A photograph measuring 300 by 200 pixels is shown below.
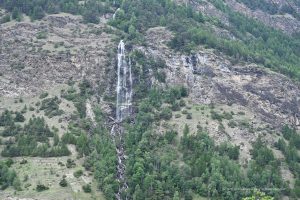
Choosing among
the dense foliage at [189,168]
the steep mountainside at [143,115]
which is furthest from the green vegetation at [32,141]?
the dense foliage at [189,168]

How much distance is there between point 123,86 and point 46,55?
23.7 metres

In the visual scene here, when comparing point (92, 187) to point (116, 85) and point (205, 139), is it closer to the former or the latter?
point (205, 139)

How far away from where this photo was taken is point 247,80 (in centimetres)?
17962

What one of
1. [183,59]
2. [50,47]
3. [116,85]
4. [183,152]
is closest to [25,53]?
[50,47]

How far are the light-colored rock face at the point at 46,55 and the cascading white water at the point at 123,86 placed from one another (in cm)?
416

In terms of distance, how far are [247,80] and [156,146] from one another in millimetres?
40339

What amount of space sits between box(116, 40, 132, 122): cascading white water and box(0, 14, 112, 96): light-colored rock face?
4.16 meters

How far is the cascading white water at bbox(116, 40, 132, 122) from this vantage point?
6759 inches

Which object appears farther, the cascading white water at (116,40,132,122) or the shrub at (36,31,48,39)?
the shrub at (36,31,48,39)

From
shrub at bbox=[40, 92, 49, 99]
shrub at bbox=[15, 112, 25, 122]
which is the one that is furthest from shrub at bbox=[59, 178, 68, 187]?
shrub at bbox=[40, 92, 49, 99]

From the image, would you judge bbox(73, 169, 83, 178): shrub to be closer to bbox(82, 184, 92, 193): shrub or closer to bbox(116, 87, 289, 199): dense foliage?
bbox(82, 184, 92, 193): shrub

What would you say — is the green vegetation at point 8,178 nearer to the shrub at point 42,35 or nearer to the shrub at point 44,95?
the shrub at point 44,95

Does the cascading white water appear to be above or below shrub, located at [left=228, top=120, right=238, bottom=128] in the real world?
above

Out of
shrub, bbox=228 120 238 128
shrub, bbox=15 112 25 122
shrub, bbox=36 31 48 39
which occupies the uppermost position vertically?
shrub, bbox=36 31 48 39
